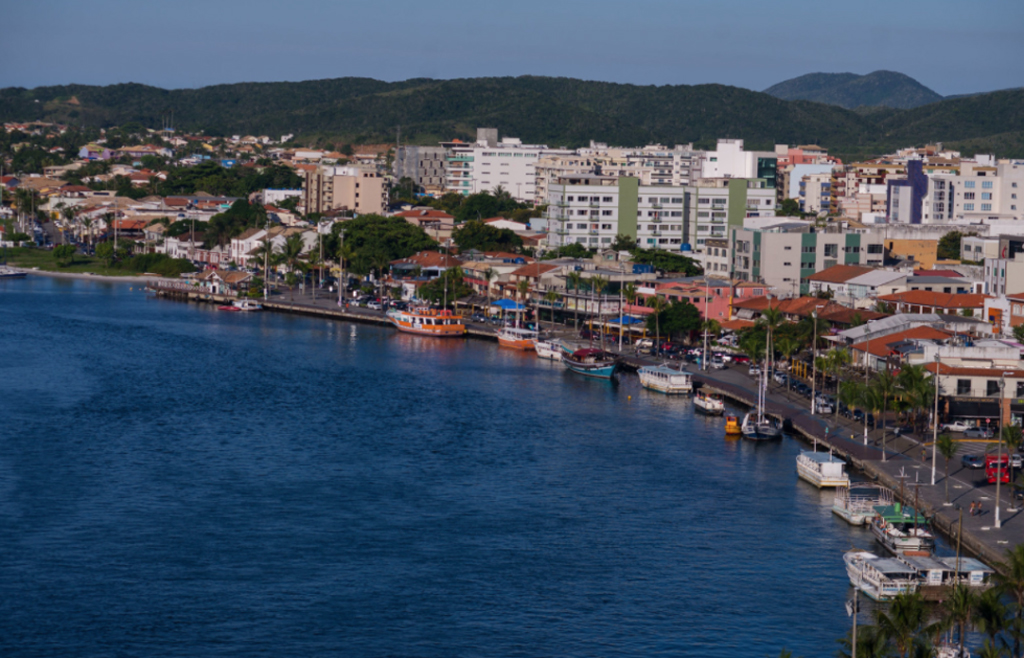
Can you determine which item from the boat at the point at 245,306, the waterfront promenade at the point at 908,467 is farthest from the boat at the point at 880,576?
the boat at the point at 245,306

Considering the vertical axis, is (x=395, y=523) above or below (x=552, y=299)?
below

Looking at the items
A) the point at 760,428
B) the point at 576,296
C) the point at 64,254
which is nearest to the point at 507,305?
the point at 576,296

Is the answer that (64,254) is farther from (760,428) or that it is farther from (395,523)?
(395,523)

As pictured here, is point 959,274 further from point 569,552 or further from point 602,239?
point 569,552

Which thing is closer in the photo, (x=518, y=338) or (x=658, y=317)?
(x=658, y=317)

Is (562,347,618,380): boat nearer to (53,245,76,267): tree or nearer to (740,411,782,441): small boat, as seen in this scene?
(740,411,782,441): small boat

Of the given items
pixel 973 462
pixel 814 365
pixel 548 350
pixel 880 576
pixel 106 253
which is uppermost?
pixel 106 253

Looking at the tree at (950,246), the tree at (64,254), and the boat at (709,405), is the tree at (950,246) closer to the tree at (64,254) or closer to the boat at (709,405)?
the boat at (709,405)

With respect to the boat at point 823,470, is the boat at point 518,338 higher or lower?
higher
